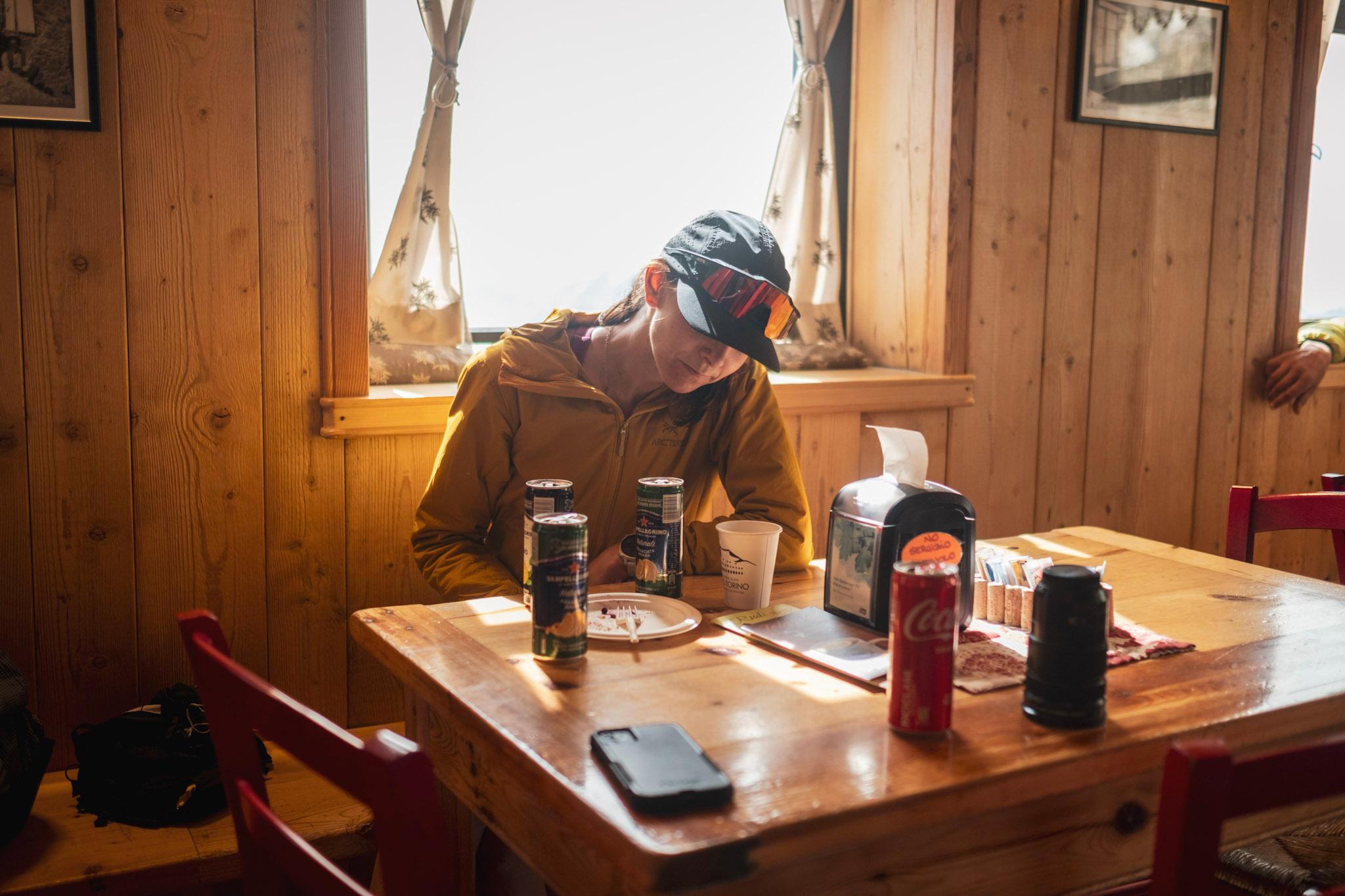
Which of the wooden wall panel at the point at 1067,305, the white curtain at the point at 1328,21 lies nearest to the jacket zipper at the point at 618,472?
the wooden wall panel at the point at 1067,305

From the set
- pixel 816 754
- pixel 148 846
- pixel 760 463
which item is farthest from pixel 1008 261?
pixel 148 846

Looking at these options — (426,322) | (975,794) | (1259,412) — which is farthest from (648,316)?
(1259,412)

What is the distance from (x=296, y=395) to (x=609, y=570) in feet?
2.45

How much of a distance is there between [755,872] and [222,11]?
70.3 inches

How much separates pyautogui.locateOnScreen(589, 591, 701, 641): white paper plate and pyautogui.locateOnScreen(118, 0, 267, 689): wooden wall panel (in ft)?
2.92

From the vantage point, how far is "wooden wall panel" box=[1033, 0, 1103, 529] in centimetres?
297

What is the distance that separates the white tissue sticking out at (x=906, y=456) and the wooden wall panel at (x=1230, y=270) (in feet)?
6.91

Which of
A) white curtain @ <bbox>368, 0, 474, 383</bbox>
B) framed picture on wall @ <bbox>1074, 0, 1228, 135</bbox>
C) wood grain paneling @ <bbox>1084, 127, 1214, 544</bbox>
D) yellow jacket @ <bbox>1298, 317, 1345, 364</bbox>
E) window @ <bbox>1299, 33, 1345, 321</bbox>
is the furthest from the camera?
window @ <bbox>1299, 33, 1345, 321</bbox>

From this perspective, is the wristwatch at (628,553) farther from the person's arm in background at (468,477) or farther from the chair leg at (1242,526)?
the chair leg at (1242,526)

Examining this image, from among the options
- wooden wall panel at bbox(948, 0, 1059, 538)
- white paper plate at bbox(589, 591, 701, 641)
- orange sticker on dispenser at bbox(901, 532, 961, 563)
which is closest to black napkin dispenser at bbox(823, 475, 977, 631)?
orange sticker on dispenser at bbox(901, 532, 961, 563)

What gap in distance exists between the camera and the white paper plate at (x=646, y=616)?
1.50 meters

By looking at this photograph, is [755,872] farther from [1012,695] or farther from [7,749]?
[7,749]

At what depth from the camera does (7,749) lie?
68.1 inches

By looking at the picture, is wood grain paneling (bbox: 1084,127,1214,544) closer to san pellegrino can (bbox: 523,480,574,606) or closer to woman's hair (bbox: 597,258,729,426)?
woman's hair (bbox: 597,258,729,426)
